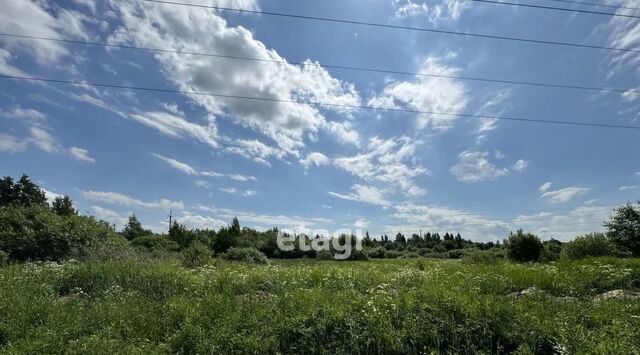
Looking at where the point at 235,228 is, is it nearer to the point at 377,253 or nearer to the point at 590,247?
the point at 377,253

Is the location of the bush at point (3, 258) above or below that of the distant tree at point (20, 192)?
below

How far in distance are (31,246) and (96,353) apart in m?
22.8

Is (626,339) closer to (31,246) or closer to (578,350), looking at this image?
(578,350)

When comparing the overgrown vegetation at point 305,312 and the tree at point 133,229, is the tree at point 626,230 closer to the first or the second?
the overgrown vegetation at point 305,312

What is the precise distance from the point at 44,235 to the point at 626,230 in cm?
3467

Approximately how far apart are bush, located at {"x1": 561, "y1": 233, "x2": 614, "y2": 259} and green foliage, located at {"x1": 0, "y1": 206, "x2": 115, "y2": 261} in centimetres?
2863

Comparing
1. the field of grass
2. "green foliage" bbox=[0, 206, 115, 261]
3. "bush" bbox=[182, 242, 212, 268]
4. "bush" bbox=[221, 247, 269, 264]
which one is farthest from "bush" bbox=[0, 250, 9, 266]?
"bush" bbox=[221, 247, 269, 264]

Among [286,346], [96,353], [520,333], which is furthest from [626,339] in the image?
[96,353]

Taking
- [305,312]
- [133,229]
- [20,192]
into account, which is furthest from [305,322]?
[20,192]

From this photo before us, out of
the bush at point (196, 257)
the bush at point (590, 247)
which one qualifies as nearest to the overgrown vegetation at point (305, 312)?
the bush at point (196, 257)

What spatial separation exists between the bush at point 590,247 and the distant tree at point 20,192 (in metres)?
73.4

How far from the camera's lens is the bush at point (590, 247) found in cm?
2325

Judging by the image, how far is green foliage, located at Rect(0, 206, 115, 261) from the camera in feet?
77.5

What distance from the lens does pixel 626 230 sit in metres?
23.6
